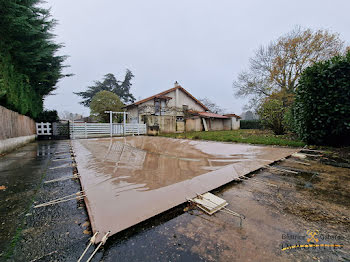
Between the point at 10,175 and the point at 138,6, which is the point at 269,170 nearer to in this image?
the point at 10,175

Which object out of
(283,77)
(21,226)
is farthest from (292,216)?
(283,77)

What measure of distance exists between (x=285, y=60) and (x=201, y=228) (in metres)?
16.4

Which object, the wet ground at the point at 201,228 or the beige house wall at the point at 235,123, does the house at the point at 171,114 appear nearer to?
the beige house wall at the point at 235,123

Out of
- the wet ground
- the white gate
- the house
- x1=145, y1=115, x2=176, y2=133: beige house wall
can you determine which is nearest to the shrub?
the wet ground

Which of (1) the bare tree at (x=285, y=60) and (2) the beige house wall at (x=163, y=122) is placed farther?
(2) the beige house wall at (x=163, y=122)

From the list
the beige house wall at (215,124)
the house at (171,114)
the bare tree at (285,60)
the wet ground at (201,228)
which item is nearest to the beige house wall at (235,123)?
the house at (171,114)

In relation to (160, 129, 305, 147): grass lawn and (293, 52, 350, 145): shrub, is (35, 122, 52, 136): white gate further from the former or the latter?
(293, 52, 350, 145): shrub

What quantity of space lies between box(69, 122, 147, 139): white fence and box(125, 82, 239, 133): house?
3.30ft

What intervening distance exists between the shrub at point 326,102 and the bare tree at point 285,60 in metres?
7.87

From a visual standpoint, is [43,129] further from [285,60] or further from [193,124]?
[285,60]

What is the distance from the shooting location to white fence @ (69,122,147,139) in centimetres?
972

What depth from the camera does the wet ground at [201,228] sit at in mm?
886

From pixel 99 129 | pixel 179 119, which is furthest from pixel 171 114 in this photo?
pixel 99 129

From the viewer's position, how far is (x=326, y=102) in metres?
3.91
